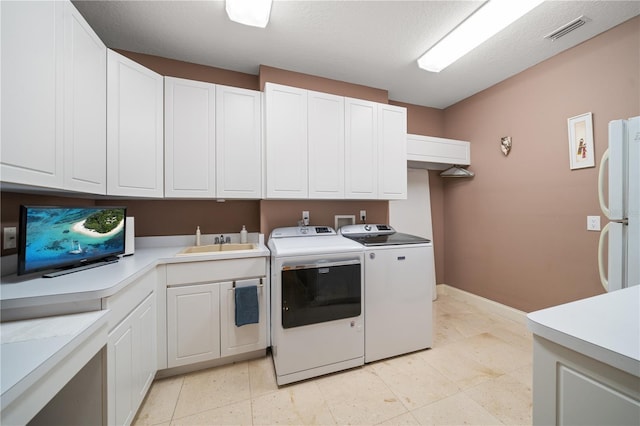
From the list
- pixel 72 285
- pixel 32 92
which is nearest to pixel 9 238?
pixel 72 285

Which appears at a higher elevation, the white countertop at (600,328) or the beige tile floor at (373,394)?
the white countertop at (600,328)

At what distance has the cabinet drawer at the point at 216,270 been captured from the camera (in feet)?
5.82

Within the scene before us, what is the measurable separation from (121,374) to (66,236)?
0.86 m

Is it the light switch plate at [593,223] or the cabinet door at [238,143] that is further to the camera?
the cabinet door at [238,143]

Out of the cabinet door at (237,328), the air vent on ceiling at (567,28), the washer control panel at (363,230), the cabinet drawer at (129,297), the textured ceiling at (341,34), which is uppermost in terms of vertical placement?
the textured ceiling at (341,34)

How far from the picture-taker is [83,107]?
1399 millimetres

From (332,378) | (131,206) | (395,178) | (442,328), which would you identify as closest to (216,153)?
(131,206)

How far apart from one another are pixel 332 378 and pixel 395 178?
201cm

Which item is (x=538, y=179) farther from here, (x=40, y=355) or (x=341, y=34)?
(x=40, y=355)

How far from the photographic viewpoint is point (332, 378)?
182 cm

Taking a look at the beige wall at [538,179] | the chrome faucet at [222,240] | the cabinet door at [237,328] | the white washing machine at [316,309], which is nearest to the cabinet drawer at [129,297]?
the cabinet door at [237,328]

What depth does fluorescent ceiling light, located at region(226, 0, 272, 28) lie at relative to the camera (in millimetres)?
1638

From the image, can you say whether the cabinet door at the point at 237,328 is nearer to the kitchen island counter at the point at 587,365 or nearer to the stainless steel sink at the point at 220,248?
the stainless steel sink at the point at 220,248

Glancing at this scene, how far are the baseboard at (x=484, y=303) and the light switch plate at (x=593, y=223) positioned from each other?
101cm
